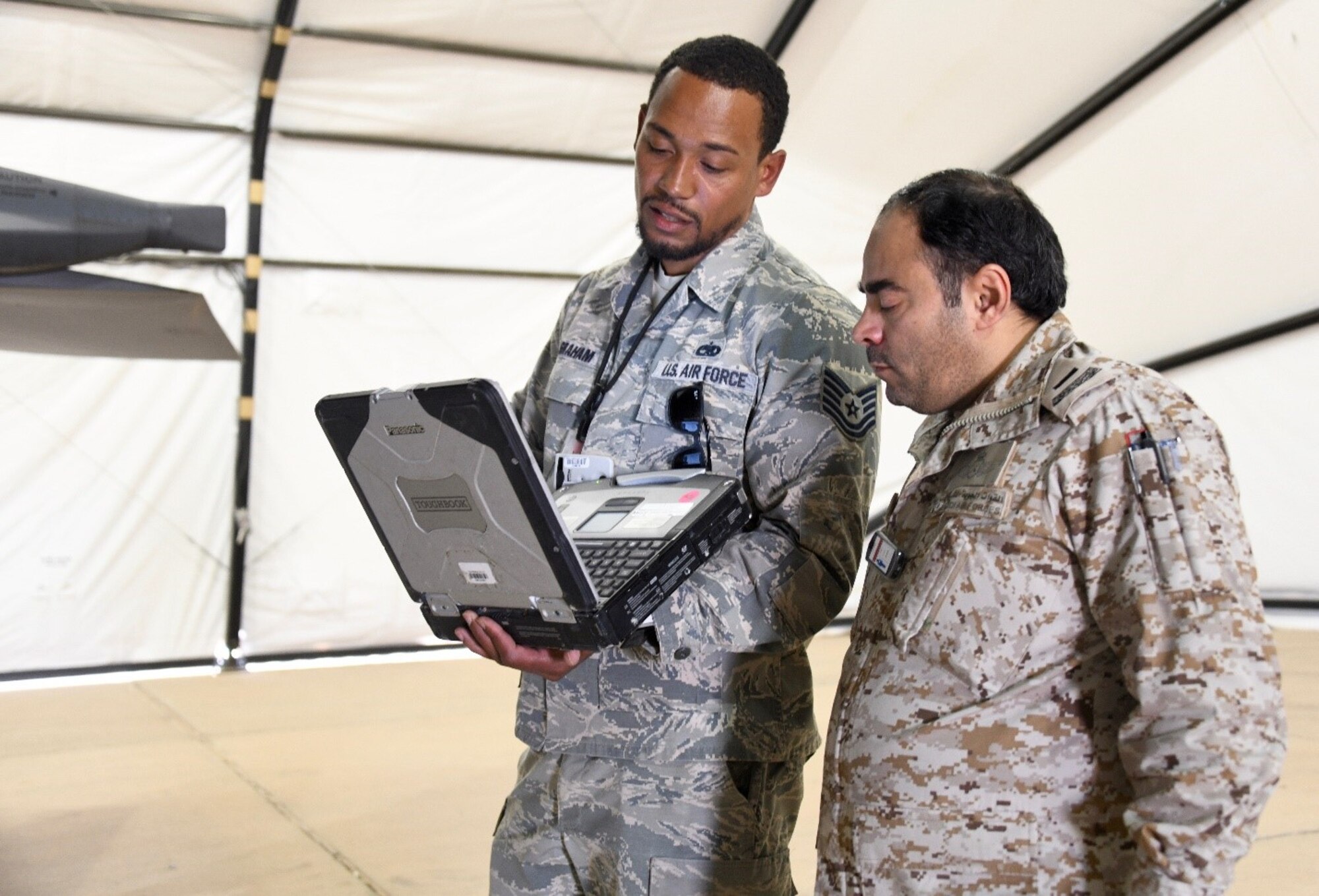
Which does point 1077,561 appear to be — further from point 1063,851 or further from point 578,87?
point 578,87

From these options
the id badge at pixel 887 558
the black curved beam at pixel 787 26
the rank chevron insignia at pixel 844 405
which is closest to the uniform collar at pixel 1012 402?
the id badge at pixel 887 558

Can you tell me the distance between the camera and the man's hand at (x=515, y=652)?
1.72 meters

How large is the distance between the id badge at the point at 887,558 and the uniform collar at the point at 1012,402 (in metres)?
0.12

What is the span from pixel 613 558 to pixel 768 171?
87cm

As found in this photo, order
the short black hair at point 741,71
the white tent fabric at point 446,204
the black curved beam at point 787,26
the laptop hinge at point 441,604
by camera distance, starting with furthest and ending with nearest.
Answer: the black curved beam at point 787,26
the white tent fabric at point 446,204
the short black hair at point 741,71
the laptop hinge at point 441,604

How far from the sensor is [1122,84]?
728 centimetres

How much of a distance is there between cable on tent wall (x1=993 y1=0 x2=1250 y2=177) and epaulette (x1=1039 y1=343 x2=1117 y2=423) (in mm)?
5419

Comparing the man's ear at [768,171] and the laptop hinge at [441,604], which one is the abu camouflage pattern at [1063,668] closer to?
the laptop hinge at [441,604]

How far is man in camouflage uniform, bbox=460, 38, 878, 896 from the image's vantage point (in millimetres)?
1854

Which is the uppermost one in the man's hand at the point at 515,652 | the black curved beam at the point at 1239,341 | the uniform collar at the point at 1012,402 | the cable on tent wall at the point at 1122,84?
the cable on tent wall at the point at 1122,84

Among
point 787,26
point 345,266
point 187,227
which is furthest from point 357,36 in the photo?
point 187,227

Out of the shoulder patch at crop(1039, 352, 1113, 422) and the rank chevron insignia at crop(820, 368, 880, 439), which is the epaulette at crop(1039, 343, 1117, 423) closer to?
the shoulder patch at crop(1039, 352, 1113, 422)

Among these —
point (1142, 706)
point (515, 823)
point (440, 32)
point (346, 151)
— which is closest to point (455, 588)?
point (515, 823)

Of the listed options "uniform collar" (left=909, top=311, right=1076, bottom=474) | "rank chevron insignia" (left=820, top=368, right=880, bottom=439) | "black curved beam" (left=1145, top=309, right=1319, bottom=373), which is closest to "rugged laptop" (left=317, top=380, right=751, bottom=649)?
"rank chevron insignia" (left=820, top=368, right=880, bottom=439)
